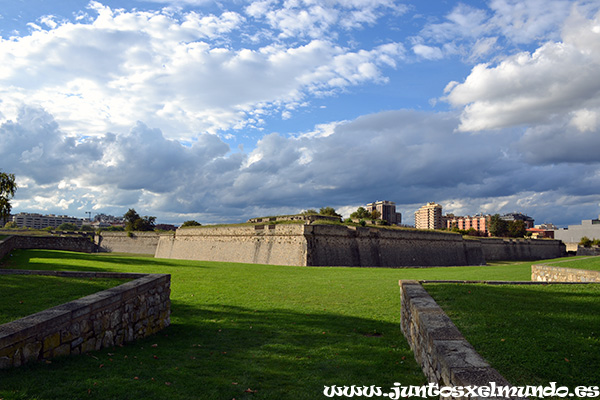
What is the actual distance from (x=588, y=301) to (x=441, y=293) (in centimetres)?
232

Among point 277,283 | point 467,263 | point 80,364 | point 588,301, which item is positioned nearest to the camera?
point 80,364

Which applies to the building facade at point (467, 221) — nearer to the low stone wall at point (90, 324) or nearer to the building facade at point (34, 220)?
the low stone wall at point (90, 324)

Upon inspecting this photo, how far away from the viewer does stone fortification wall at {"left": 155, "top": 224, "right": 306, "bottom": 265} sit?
29.0m

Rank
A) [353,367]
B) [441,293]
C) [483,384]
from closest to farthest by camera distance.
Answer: [483,384], [353,367], [441,293]

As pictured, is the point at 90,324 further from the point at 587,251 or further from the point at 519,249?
the point at 587,251

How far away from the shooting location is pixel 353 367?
16.9 ft

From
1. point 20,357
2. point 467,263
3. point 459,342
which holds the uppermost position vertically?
point 459,342

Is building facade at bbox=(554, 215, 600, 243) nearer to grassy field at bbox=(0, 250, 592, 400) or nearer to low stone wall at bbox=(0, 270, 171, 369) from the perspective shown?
grassy field at bbox=(0, 250, 592, 400)

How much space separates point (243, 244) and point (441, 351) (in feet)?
103

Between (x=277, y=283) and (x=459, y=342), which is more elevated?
(x=459, y=342)

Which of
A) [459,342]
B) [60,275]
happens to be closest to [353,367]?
[459,342]

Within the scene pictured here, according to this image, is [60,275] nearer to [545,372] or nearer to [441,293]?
→ [441,293]

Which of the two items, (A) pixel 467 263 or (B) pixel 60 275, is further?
(A) pixel 467 263

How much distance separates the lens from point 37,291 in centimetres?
668
